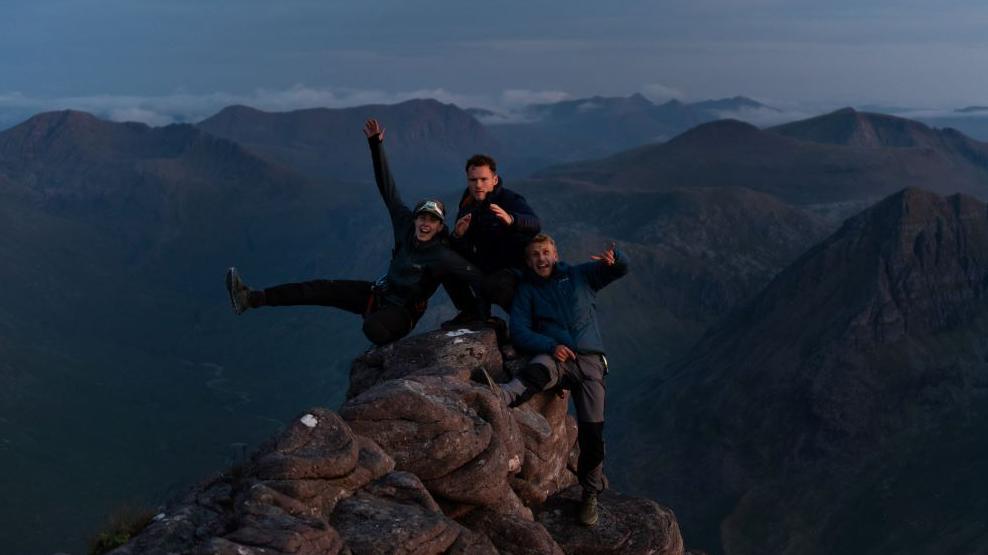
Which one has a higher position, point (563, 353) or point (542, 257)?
point (542, 257)

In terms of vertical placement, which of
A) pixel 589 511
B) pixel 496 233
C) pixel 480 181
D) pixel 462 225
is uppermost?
pixel 480 181

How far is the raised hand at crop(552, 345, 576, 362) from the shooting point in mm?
20844

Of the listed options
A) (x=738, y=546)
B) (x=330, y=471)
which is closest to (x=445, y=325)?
(x=330, y=471)

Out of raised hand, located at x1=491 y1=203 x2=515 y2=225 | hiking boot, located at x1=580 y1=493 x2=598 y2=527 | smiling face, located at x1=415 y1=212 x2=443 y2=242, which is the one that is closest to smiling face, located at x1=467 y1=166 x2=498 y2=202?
raised hand, located at x1=491 y1=203 x2=515 y2=225

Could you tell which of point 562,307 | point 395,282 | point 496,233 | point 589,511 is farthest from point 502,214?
point 589,511

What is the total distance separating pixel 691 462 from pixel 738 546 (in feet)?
125

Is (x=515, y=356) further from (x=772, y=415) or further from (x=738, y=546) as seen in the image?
(x=772, y=415)

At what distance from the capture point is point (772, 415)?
7776 inches

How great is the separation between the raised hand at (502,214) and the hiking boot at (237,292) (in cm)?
688

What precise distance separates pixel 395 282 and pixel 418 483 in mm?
8233

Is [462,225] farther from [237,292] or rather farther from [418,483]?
[418,483]

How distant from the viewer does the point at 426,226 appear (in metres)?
23.0

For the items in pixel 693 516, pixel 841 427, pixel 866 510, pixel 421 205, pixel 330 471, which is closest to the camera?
pixel 330 471

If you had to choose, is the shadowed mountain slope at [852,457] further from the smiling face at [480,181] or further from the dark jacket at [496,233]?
the smiling face at [480,181]
